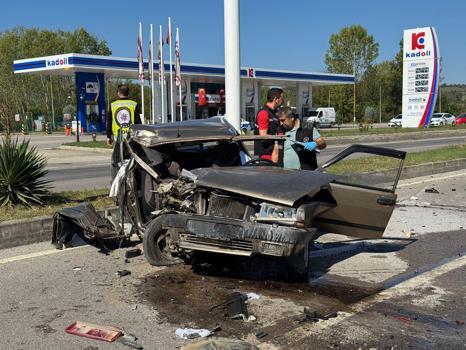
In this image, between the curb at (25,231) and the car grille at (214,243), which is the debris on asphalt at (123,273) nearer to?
the car grille at (214,243)

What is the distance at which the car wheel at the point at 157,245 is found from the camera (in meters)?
5.32

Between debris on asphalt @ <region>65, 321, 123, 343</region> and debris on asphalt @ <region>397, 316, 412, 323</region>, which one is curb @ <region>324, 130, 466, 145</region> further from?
debris on asphalt @ <region>65, 321, 123, 343</region>

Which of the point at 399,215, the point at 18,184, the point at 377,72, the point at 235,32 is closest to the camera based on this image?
the point at 18,184

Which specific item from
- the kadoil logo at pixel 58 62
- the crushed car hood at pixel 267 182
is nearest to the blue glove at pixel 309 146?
the crushed car hood at pixel 267 182

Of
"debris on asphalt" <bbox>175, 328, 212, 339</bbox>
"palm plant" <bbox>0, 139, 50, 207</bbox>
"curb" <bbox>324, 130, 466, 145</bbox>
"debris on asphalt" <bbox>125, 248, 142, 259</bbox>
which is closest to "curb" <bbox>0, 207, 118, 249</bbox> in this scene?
"palm plant" <bbox>0, 139, 50, 207</bbox>

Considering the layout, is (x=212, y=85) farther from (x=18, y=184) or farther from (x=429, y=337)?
(x=429, y=337)

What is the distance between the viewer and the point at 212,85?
52844 mm

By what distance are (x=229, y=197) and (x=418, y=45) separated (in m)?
44.3

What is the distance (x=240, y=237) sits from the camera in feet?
15.0

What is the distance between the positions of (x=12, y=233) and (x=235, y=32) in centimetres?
661

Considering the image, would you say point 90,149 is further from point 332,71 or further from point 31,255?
point 332,71

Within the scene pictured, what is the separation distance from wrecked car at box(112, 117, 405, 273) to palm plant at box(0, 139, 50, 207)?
7.69ft

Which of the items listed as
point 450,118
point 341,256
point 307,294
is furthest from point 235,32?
point 450,118

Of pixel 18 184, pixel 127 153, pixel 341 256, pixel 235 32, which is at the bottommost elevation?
pixel 341 256
